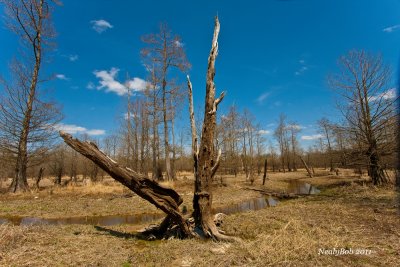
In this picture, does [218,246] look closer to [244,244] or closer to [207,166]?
[244,244]

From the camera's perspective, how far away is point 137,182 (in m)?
6.95

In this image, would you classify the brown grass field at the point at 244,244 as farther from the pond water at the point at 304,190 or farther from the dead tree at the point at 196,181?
the pond water at the point at 304,190

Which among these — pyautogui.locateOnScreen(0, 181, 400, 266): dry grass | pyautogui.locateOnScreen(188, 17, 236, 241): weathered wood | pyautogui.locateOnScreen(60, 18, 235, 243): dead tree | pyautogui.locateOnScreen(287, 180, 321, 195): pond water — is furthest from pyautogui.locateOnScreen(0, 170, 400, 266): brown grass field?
pyautogui.locateOnScreen(287, 180, 321, 195): pond water

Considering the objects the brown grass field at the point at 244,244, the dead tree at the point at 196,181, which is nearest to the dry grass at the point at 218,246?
the brown grass field at the point at 244,244

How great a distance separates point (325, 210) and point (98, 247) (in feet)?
29.2

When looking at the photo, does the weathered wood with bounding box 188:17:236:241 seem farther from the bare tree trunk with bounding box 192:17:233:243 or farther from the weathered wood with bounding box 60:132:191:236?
the weathered wood with bounding box 60:132:191:236

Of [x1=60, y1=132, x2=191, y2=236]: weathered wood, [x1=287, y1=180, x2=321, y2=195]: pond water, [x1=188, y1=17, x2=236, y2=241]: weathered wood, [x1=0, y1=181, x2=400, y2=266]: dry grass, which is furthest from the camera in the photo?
[x1=287, y1=180, x2=321, y2=195]: pond water

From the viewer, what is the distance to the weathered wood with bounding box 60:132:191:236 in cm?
667

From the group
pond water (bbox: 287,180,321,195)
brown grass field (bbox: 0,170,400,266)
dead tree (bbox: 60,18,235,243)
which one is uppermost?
dead tree (bbox: 60,18,235,243)

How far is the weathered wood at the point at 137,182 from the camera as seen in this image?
667 cm

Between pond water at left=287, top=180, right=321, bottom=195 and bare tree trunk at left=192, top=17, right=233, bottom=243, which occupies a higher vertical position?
bare tree trunk at left=192, top=17, right=233, bottom=243

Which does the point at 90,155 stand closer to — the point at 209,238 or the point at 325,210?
the point at 209,238

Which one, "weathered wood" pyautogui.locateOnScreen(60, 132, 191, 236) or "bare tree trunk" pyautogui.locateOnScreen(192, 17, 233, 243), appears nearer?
"weathered wood" pyautogui.locateOnScreen(60, 132, 191, 236)

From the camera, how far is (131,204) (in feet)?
47.2
